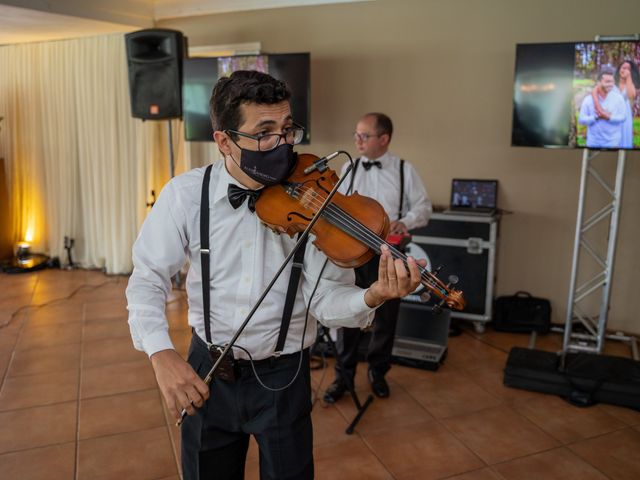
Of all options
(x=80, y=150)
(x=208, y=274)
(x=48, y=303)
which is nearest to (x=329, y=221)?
(x=208, y=274)

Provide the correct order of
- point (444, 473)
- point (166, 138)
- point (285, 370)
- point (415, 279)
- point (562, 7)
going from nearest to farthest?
point (415, 279), point (285, 370), point (444, 473), point (562, 7), point (166, 138)

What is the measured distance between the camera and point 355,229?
152 centimetres

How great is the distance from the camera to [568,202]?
14.2 feet

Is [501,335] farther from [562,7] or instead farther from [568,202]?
[562,7]

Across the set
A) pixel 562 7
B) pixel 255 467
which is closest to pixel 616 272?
pixel 562 7

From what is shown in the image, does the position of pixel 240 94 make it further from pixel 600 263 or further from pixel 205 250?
pixel 600 263

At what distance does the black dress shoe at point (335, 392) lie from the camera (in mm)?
3182

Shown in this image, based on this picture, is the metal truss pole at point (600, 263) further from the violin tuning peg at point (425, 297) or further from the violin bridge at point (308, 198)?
the violin bridge at point (308, 198)

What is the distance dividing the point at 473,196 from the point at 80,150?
13.9ft

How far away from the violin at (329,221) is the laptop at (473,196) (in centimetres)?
296

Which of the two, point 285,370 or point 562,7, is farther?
point 562,7

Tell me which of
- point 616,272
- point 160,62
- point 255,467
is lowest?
point 255,467

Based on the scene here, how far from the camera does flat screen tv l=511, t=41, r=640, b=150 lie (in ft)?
10.9

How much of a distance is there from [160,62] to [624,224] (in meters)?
4.07
